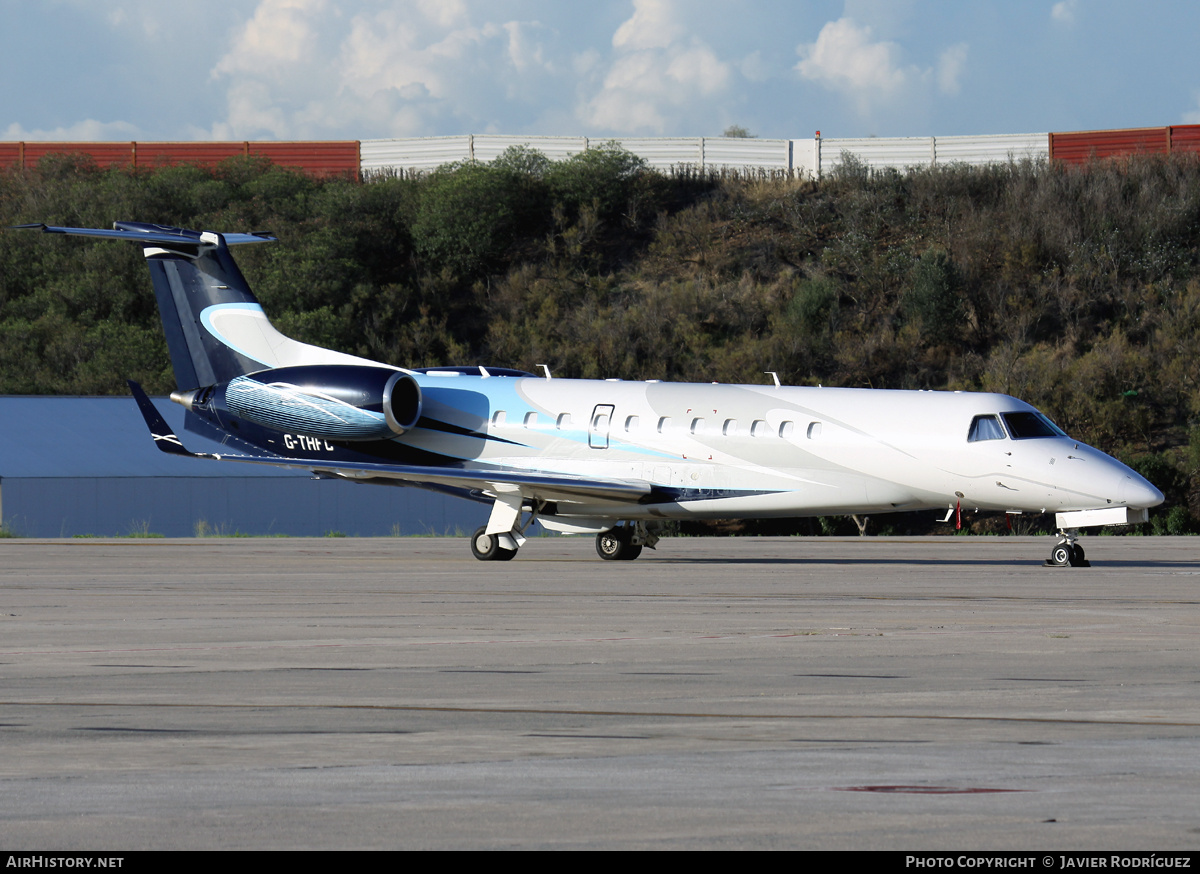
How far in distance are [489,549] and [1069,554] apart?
10.1 m

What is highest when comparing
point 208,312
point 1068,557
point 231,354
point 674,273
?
point 674,273

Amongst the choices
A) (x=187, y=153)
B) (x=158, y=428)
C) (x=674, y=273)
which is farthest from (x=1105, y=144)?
(x=158, y=428)

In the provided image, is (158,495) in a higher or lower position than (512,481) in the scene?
lower

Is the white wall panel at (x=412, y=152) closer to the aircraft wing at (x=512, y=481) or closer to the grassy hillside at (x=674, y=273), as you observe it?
the grassy hillside at (x=674, y=273)

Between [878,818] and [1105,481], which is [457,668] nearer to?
[878,818]

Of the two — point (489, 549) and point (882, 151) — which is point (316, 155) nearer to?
point (882, 151)

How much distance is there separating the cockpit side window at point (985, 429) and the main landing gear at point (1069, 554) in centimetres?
198

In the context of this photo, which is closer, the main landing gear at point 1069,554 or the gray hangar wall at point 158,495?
the main landing gear at point 1069,554

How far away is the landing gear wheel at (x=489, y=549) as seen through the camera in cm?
2664

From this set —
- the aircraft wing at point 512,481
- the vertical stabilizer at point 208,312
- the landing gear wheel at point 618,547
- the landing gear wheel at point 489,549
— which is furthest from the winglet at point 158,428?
the landing gear wheel at point 618,547

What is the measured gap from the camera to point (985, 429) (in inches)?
926

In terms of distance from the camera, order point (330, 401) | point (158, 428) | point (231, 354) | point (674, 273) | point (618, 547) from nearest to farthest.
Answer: point (618, 547) < point (330, 401) < point (158, 428) < point (231, 354) < point (674, 273)
